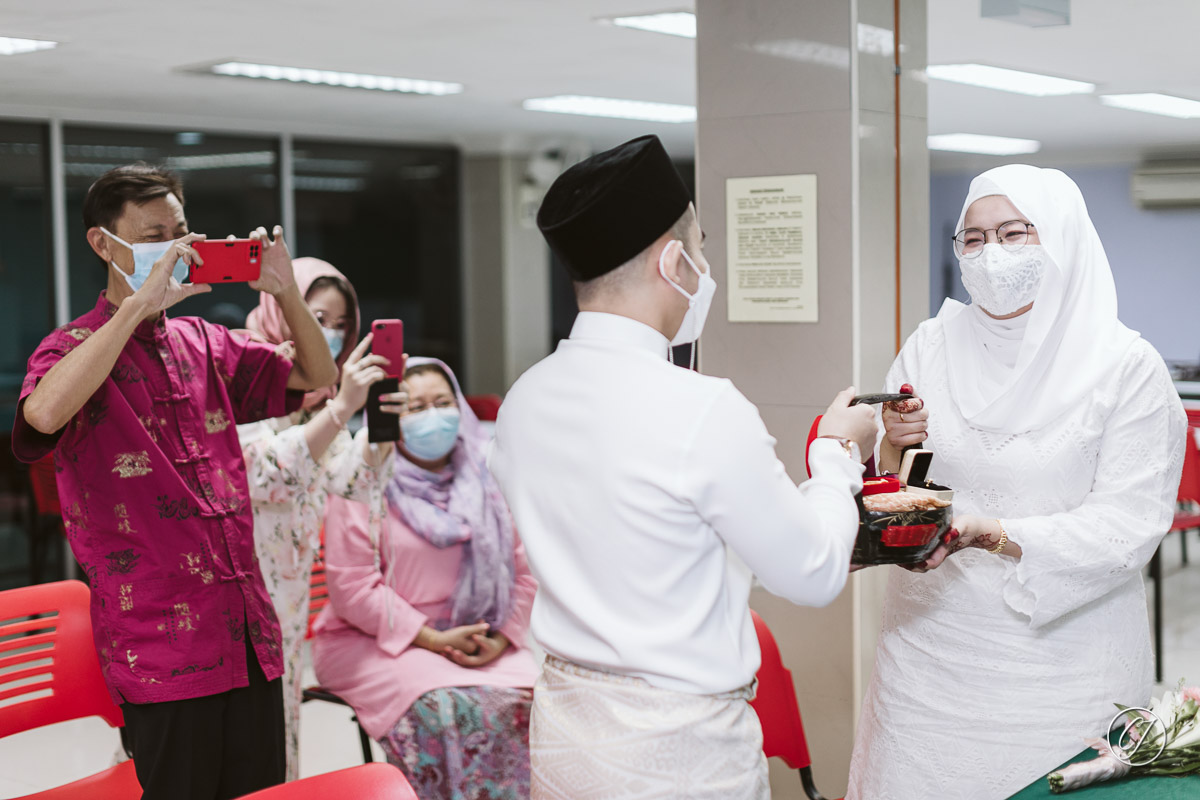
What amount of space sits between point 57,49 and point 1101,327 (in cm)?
427

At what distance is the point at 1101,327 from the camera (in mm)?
1963

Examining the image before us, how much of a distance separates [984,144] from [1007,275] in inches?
37.1

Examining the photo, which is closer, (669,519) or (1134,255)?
(669,519)

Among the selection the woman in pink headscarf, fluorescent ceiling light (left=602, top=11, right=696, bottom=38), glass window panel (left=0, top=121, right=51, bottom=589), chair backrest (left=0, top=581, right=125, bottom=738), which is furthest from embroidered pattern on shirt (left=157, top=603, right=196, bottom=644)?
glass window panel (left=0, top=121, right=51, bottom=589)

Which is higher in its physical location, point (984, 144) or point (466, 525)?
point (984, 144)

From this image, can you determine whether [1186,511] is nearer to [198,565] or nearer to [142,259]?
[198,565]

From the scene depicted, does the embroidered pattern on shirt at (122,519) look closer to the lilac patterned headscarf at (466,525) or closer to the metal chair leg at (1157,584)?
the lilac patterned headscarf at (466,525)

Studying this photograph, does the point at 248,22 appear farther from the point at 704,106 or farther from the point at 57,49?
the point at 704,106

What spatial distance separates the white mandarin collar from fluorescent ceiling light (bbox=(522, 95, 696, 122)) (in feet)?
15.8

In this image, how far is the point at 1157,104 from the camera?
Answer: 268 centimetres

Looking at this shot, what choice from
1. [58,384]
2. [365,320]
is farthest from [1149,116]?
[365,320]

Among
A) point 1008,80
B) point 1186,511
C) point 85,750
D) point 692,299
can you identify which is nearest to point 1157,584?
point 1186,511

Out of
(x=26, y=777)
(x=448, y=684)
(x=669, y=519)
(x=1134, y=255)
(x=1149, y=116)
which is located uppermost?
(x=1149, y=116)

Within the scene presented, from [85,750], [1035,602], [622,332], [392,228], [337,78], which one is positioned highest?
[337,78]
